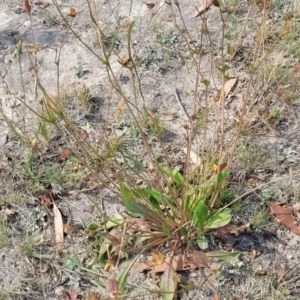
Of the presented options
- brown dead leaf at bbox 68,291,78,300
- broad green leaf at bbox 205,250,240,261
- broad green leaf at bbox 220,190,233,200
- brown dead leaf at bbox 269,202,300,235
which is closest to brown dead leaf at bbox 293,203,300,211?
brown dead leaf at bbox 269,202,300,235

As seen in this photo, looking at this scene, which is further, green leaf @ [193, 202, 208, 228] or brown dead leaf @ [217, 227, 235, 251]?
brown dead leaf @ [217, 227, 235, 251]

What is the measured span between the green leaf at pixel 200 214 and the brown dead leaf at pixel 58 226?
1.99 ft

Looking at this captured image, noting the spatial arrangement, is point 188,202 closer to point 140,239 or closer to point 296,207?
point 140,239

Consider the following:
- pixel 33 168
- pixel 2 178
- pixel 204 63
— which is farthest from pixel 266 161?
pixel 2 178

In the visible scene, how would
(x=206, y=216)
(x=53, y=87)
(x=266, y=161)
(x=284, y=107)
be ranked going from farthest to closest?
(x=53, y=87)
(x=284, y=107)
(x=266, y=161)
(x=206, y=216)

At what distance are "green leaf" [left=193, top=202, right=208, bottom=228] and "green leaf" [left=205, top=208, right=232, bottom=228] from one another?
5 centimetres

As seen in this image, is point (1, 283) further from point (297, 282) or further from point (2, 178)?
point (297, 282)

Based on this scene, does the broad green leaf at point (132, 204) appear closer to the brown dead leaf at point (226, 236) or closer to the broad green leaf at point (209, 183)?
the broad green leaf at point (209, 183)

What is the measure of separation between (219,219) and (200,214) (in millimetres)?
126

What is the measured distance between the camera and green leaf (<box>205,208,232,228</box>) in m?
1.90

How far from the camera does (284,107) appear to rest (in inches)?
96.0

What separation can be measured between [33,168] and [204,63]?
1.12 metres

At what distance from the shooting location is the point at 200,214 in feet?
5.99

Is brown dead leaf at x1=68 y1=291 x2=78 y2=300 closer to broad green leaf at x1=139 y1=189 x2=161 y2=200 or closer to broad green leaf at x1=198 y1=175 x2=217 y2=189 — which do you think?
broad green leaf at x1=139 y1=189 x2=161 y2=200
